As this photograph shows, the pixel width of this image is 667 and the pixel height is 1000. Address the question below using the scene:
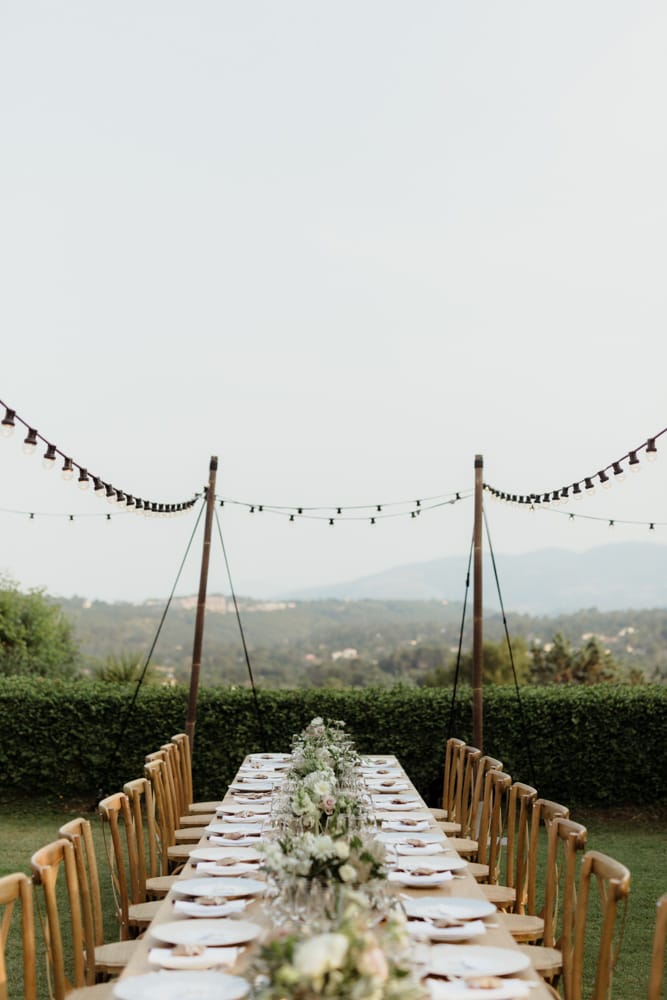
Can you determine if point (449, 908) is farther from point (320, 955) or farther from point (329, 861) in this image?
point (320, 955)

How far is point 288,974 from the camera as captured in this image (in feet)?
6.16

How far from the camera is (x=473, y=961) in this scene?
2.79 meters

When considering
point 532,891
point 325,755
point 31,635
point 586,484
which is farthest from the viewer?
point 31,635

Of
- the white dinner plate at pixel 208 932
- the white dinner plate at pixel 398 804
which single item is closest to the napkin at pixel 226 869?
the white dinner plate at pixel 208 932

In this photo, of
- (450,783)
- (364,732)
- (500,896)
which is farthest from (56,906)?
(364,732)

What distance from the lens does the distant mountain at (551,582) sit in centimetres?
5641

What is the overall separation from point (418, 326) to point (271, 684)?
873 centimetres

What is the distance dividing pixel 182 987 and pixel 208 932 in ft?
1.59

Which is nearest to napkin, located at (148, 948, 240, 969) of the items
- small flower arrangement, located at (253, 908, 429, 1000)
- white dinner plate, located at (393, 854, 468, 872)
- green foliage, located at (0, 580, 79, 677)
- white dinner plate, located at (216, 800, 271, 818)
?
small flower arrangement, located at (253, 908, 429, 1000)

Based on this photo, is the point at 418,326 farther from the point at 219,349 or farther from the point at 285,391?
the point at 285,391

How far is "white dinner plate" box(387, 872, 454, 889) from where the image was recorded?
3689mm

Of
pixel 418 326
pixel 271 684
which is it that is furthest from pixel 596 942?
pixel 418 326

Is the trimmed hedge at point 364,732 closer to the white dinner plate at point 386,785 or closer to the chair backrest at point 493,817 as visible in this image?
the white dinner plate at point 386,785

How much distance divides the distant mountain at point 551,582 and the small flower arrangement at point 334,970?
52.2 metres
